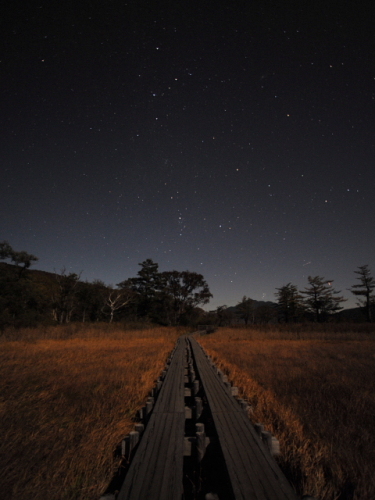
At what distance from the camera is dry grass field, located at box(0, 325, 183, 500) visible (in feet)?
6.51

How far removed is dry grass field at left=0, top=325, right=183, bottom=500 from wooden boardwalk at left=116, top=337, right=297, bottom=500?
436 mm

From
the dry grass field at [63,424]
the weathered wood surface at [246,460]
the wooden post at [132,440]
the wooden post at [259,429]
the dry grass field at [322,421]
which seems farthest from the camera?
the wooden post at [259,429]

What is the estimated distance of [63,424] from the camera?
3.22 metres

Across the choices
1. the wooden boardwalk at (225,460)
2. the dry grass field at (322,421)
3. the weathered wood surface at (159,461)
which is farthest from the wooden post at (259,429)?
the weathered wood surface at (159,461)

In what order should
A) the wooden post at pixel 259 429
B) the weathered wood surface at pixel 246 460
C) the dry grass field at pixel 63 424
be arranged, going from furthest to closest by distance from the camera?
1. the wooden post at pixel 259 429
2. the dry grass field at pixel 63 424
3. the weathered wood surface at pixel 246 460

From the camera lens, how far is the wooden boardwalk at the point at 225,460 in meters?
1.71

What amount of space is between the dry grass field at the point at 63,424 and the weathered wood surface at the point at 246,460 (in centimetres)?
126

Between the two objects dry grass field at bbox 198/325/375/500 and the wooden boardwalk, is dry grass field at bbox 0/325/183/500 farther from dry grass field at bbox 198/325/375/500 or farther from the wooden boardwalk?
dry grass field at bbox 198/325/375/500

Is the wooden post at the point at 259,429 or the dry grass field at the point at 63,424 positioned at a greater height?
the wooden post at the point at 259,429

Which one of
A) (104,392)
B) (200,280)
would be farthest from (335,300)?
(104,392)

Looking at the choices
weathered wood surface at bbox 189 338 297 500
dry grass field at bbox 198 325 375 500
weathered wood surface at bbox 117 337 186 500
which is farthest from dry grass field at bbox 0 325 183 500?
dry grass field at bbox 198 325 375 500

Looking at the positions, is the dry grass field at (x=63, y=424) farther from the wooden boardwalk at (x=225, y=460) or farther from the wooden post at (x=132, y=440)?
the wooden boardwalk at (x=225, y=460)

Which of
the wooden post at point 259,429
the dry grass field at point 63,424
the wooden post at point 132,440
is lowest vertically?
the dry grass field at point 63,424

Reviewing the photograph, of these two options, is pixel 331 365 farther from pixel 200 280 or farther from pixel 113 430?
pixel 200 280
